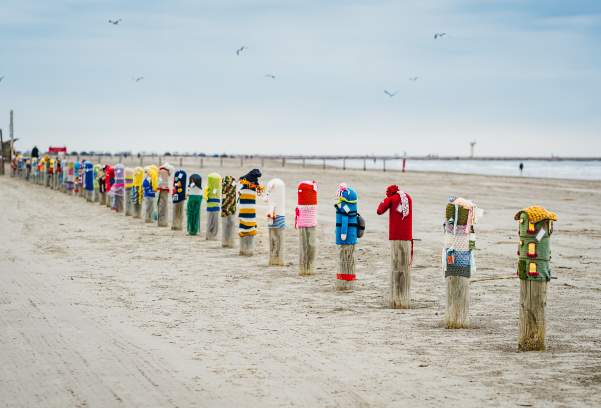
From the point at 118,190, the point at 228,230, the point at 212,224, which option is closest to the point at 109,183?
the point at 118,190

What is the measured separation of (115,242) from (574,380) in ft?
42.5

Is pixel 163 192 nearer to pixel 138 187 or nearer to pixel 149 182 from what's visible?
pixel 149 182

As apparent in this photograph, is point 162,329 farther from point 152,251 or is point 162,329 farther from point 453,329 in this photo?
point 152,251

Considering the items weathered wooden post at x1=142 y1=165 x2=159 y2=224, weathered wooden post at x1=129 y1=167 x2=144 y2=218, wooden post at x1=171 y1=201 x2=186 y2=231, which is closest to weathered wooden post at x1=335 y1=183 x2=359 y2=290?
wooden post at x1=171 y1=201 x2=186 y2=231

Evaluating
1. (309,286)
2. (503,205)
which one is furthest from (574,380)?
(503,205)

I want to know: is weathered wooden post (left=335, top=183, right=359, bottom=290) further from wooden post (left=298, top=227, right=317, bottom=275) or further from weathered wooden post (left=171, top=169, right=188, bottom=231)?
weathered wooden post (left=171, top=169, right=188, bottom=231)

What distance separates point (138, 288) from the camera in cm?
1216

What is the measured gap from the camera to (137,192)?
24.6 metres

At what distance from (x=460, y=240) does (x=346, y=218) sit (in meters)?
2.86

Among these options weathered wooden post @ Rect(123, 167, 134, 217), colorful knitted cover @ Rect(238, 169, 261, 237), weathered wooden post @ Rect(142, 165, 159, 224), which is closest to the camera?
colorful knitted cover @ Rect(238, 169, 261, 237)

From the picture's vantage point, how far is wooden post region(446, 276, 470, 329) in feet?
30.9

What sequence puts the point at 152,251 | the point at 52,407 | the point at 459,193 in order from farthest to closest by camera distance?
1. the point at 459,193
2. the point at 152,251
3. the point at 52,407

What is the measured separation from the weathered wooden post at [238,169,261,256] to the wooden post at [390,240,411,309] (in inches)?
226

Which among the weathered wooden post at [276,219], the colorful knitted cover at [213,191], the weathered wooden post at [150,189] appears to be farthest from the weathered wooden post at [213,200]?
the weathered wooden post at [150,189]
